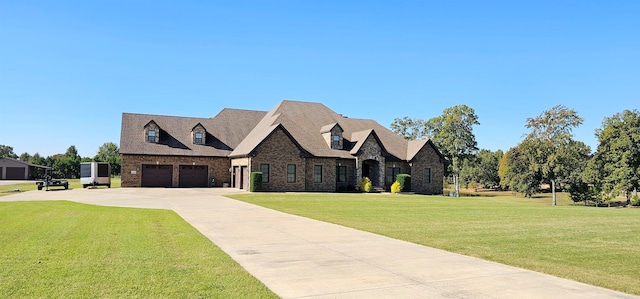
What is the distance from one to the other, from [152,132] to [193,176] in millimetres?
5479

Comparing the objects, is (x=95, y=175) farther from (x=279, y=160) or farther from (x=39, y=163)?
(x=39, y=163)

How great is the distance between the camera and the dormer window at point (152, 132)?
1651 inches

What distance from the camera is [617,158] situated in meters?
41.4

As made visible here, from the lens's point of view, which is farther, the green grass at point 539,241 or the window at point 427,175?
the window at point 427,175

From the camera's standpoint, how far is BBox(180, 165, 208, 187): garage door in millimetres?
42312

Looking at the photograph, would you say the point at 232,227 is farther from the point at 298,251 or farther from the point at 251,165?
the point at 251,165

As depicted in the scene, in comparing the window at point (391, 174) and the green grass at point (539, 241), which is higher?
the window at point (391, 174)

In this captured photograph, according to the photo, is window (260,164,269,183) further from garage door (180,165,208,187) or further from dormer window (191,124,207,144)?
dormer window (191,124,207,144)

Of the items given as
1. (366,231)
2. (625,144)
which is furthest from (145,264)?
(625,144)

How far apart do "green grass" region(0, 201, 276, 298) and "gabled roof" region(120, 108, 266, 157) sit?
28.1m

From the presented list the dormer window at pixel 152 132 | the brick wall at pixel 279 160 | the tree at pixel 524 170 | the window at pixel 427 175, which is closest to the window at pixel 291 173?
the brick wall at pixel 279 160

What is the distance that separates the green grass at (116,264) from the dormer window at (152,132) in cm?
2873

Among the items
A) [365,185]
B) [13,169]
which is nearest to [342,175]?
[365,185]

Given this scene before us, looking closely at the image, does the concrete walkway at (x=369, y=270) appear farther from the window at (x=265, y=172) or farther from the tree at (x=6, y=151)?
the tree at (x=6, y=151)
